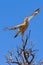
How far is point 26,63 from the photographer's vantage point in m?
8.43

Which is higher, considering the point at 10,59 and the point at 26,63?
the point at 10,59

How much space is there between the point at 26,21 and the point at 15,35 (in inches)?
27.7

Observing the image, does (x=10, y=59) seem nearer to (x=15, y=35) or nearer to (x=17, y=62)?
(x=17, y=62)

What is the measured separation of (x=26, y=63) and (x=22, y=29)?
271cm

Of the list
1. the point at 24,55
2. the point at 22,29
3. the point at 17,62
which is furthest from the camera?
the point at 17,62

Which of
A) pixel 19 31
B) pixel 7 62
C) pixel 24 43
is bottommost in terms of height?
pixel 24 43

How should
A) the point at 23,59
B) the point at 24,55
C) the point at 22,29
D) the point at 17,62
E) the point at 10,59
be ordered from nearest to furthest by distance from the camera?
the point at 22,29 < the point at 24,55 < the point at 23,59 < the point at 17,62 < the point at 10,59

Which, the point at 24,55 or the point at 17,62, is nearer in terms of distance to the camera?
the point at 24,55

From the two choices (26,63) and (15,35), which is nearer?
(15,35)

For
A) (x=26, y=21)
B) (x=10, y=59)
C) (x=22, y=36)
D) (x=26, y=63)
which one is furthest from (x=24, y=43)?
(x=10, y=59)

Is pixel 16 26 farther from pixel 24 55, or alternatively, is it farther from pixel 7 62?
pixel 7 62

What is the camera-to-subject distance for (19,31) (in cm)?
650

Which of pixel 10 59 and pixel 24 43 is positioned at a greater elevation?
pixel 10 59

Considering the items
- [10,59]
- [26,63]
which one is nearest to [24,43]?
[26,63]
